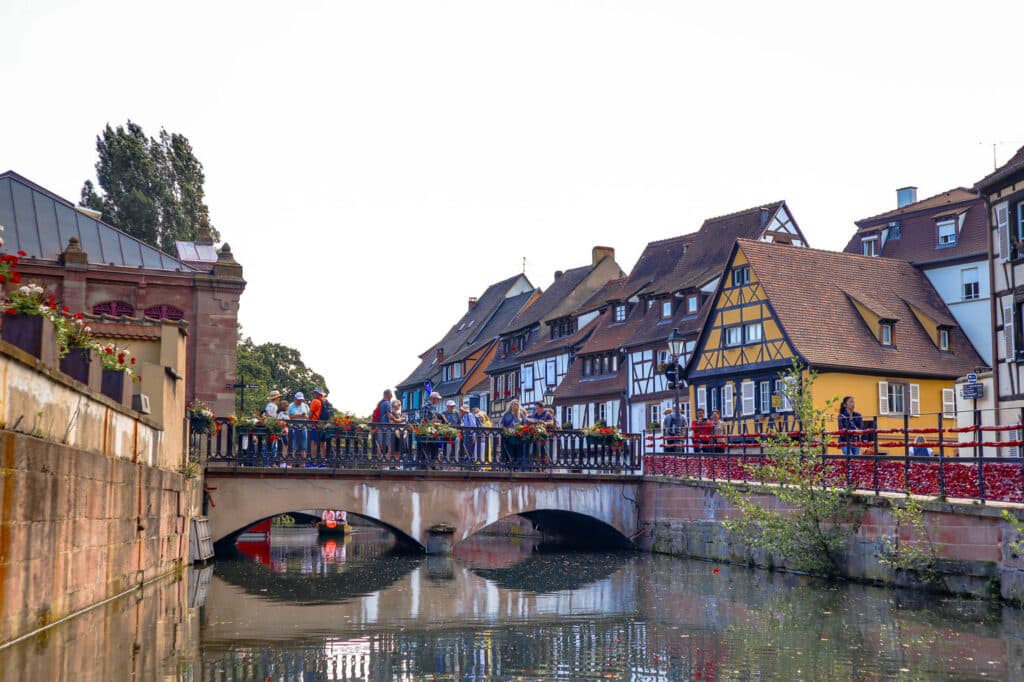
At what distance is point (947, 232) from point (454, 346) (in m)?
39.5

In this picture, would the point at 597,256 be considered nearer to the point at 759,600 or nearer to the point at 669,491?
the point at 669,491

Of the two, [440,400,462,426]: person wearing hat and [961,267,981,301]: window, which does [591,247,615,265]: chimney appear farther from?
[440,400,462,426]: person wearing hat

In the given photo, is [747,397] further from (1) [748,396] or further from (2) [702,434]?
(2) [702,434]

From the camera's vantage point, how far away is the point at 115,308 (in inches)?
1371

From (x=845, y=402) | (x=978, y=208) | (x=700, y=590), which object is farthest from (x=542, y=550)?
(x=978, y=208)

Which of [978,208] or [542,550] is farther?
[978,208]

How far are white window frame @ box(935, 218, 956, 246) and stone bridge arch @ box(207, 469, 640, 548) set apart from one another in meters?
25.3

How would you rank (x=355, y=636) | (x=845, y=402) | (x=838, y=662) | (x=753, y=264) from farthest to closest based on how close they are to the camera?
(x=753, y=264) → (x=845, y=402) → (x=355, y=636) → (x=838, y=662)

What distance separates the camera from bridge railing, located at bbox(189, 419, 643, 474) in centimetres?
2716

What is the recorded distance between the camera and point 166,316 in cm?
3516

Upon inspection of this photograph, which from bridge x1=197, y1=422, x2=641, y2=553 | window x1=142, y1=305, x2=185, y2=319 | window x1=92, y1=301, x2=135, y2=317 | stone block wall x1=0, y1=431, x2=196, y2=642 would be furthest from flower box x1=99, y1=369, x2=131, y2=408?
window x1=142, y1=305, x2=185, y2=319

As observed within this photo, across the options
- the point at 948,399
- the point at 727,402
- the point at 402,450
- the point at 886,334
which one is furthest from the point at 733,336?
the point at 402,450

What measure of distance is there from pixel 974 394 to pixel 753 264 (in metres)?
9.77

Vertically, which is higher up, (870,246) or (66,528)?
(870,246)
